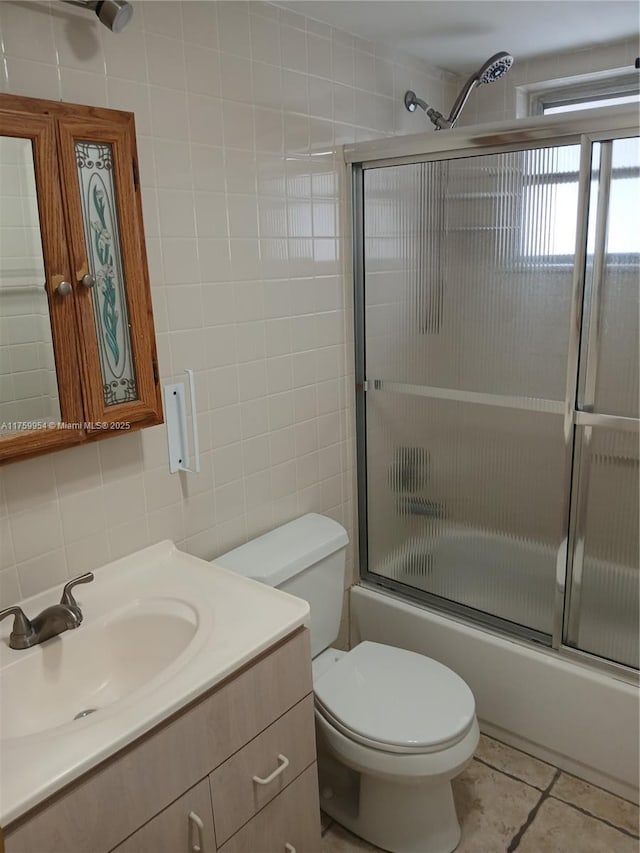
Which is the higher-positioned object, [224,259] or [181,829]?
[224,259]

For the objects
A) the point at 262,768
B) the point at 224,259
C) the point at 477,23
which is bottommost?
the point at 262,768

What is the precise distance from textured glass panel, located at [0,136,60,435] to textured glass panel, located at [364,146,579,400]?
1.14m

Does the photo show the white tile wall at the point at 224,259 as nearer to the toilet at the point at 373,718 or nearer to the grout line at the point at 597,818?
the toilet at the point at 373,718

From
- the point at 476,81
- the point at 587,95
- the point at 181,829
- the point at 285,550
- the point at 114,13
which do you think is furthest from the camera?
the point at 587,95

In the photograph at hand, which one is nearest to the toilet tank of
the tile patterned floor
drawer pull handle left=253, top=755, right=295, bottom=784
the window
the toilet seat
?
the toilet seat

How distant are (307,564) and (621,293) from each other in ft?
3.66

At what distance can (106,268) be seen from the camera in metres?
1.51

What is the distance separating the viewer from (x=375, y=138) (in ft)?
7.50

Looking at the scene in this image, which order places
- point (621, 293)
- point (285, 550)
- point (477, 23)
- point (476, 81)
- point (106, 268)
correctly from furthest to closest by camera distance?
point (476, 81), point (477, 23), point (285, 550), point (621, 293), point (106, 268)

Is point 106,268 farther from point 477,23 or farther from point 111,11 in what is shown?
point 477,23

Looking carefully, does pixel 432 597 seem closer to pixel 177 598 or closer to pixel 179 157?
pixel 177 598

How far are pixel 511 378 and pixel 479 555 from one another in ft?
1.95

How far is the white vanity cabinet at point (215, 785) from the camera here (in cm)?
107

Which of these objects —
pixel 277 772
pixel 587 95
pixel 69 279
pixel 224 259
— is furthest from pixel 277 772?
pixel 587 95
